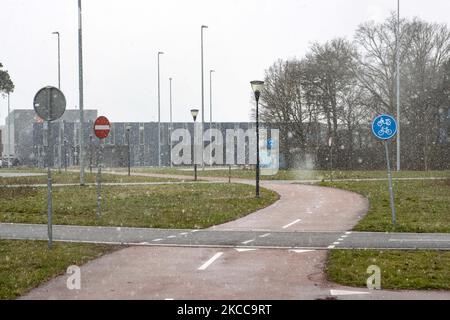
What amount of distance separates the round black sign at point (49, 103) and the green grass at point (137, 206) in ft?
17.7

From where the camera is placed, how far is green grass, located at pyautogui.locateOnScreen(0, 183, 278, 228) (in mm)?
18141

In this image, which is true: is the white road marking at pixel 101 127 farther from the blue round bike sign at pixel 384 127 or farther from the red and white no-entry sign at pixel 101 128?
the blue round bike sign at pixel 384 127

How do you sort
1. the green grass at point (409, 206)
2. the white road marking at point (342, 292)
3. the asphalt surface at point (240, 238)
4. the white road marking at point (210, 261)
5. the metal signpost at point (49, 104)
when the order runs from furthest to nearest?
the green grass at point (409, 206), the asphalt surface at point (240, 238), the metal signpost at point (49, 104), the white road marking at point (210, 261), the white road marking at point (342, 292)

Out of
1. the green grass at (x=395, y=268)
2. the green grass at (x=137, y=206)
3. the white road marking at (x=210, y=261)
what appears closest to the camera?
the green grass at (x=395, y=268)

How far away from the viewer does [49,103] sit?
12.4 metres

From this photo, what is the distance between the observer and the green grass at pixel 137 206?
18.1m

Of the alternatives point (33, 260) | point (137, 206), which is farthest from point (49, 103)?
point (137, 206)

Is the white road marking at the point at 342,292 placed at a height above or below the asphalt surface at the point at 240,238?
above

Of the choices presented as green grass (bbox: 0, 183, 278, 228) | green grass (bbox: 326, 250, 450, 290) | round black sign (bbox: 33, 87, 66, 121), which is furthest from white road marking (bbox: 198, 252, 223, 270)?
green grass (bbox: 0, 183, 278, 228)

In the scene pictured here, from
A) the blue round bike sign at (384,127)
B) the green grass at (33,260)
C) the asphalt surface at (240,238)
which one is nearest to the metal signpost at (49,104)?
the green grass at (33,260)

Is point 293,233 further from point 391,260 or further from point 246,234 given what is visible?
point 391,260

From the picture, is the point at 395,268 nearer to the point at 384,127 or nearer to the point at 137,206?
the point at 384,127

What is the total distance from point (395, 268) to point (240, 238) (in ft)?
15.7
